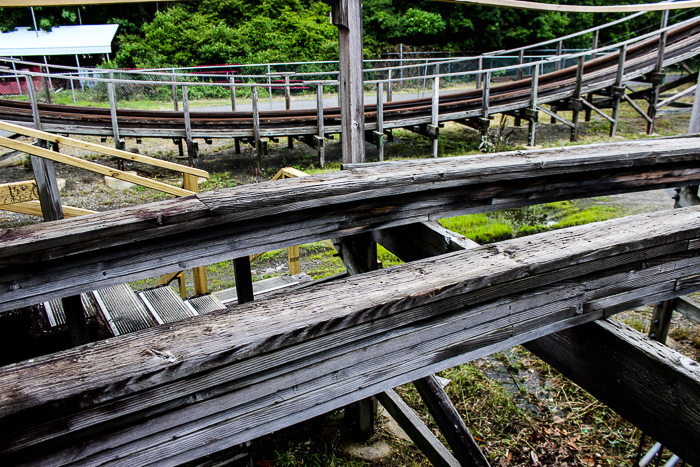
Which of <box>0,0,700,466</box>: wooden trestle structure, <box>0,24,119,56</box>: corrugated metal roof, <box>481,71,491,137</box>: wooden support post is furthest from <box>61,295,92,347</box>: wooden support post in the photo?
<box>0,24,119,56</box>: corrugated metal roof

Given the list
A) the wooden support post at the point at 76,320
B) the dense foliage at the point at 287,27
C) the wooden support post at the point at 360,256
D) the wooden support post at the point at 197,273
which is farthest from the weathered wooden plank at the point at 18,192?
the dense foliage at the point at 287,27

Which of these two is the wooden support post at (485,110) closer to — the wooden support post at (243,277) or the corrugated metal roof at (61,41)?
the wooden support post at (243,277)

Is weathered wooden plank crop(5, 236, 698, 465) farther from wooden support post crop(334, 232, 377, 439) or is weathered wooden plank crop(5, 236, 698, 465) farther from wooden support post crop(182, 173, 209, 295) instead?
wooden support post crop(182, 173, 209, 295)

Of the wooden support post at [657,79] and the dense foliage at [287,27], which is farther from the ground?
the dense foliage at [287,27]

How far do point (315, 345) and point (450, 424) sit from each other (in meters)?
1.12

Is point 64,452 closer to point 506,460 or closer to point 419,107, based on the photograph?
point 506,460

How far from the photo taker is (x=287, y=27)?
26688 millimetres

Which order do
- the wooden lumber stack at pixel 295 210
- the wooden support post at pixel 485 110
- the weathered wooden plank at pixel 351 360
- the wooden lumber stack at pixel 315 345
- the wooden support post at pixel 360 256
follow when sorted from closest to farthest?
the wooden lumber stack at pixel 315 345 < the weathered wooden plank at pixel 351 360 < the wooden lumber stack at pixel 295 210 < the wooden support post at pixel 360 256 < the wooden support post at pixel 485 110

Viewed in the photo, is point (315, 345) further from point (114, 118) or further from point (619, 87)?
point (619, 87)

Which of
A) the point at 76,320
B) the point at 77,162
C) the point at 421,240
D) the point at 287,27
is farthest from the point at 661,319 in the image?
the point at 287,27

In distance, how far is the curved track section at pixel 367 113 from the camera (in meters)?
9.96

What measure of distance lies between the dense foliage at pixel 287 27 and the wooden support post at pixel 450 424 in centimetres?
2385

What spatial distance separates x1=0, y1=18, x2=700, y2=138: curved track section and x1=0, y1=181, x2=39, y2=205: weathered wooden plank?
6.78 m

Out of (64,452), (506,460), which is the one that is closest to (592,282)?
(64,452)
